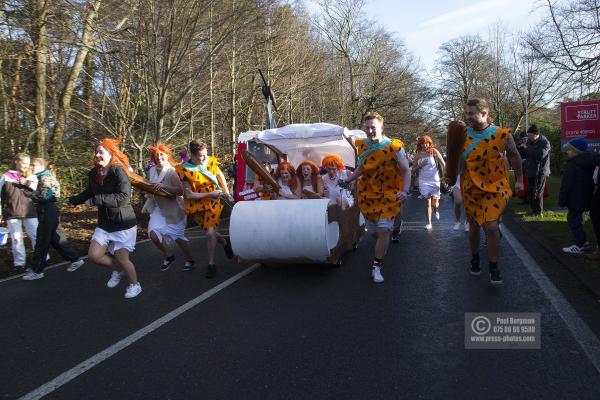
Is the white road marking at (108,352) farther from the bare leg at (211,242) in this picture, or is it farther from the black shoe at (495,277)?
the black shoe at (495,277)

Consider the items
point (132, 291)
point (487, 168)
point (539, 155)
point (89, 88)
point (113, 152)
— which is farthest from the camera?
point (89, 88)

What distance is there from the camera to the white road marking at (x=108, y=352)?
11.0 feet

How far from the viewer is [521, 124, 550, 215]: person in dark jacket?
10453 millimetres

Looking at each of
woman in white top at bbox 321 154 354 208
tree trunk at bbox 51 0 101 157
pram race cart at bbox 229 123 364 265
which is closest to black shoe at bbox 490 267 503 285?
pram race cart at bbox 229 123 364 265

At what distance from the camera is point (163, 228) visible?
6.60 meters

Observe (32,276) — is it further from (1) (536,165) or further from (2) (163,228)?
(1) (536,165)

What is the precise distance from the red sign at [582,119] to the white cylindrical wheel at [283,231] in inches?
321

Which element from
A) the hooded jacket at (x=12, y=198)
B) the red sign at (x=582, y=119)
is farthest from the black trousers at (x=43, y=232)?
the red sign at (x=582, y=119)

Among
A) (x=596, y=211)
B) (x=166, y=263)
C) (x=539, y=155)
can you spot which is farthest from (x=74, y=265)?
(x=539, y=155)

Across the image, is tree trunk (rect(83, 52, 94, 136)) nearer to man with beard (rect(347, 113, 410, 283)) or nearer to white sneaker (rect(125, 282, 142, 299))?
white sneaker (rect(125, 282, 142, 299))

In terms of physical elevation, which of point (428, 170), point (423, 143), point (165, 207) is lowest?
point (165, 207)

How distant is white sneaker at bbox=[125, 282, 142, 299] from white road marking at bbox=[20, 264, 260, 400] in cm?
76

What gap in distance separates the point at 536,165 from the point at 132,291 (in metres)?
→ 9.04

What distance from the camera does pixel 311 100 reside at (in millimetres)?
34219
